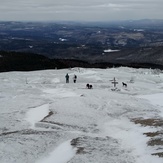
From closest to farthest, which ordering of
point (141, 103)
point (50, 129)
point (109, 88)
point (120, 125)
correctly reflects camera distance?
point (50, 129), point (120, 125), point (141, 103), point (109, 88)

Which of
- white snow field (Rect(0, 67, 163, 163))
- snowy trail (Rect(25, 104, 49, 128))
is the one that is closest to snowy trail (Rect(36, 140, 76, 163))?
white snow field (Rect(0, 67, 163, 163))

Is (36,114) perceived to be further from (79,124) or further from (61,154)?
(61,154)

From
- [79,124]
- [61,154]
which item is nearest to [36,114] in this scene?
[79,124]

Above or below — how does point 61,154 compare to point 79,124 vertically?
above

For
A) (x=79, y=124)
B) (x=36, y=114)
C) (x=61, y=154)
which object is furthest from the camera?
(x=36, y=114)

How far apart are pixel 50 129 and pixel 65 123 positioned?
195 cm

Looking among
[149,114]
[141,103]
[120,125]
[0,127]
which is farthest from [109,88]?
[0,127]

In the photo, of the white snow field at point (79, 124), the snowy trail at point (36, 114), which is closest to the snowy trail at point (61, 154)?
the white snow field at point (79, 124)

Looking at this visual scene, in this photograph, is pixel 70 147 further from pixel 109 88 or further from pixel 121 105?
pixel 109 88

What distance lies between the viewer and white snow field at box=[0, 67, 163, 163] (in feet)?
73.9

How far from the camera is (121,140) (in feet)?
86.5

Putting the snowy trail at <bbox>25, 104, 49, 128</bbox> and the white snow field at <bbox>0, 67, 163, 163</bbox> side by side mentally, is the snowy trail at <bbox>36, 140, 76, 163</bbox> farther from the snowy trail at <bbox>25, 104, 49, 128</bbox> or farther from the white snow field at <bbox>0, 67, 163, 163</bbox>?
the snowy trail at <bbox>25, 104, 49, 128</bbox>

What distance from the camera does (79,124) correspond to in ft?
99.8

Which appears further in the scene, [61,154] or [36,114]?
[36,114]
